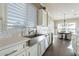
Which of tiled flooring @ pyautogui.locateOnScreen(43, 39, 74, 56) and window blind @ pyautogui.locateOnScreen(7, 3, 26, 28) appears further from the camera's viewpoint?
tiled flooring @ pyautogui.locateOnScreen(43, 39, 74, 56)

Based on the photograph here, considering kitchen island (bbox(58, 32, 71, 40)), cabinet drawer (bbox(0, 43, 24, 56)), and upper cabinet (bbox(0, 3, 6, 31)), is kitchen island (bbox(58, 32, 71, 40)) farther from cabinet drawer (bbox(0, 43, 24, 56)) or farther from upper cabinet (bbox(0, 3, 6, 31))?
cabinet drawer (bbox(0, 43, 24, 56))

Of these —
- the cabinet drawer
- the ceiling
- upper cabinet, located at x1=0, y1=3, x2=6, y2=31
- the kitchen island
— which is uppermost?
the ceiling

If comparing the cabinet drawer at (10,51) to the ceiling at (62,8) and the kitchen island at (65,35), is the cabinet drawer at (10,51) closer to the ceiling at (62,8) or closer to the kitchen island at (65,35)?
the ceiling at (62,8)

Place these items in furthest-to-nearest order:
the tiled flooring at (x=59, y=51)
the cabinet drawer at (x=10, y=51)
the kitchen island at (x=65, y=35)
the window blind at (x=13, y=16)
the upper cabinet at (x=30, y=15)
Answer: the kitchen island at (x=65, y=35)
the tiled flooring at (x=59, y=51)
the upper cabinet at (x=30, y=15)
the window blind at (x=13, y=16)
the cabinet drawer at (x=10, y=51)

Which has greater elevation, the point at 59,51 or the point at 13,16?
the point at 13,16

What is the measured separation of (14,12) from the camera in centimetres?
264

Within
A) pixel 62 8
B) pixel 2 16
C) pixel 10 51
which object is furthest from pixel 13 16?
pixel 62 8

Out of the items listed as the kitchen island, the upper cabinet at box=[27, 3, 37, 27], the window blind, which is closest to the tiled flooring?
the upper cabinet at box=[27, 3, 37, 27]

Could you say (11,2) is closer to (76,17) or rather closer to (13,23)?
(13,23)

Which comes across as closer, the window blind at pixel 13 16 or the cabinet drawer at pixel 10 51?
the cabinet drawer at pixel 10 51

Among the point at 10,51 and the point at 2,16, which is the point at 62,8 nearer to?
the point at 2,16

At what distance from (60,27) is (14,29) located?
9966 mm

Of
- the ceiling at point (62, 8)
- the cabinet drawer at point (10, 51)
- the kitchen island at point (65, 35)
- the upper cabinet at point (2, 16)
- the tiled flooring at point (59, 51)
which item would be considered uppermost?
the ceiling at point (62, 8)

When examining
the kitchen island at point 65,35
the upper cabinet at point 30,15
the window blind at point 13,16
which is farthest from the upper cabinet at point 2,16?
the kitchen island at point 65,35
